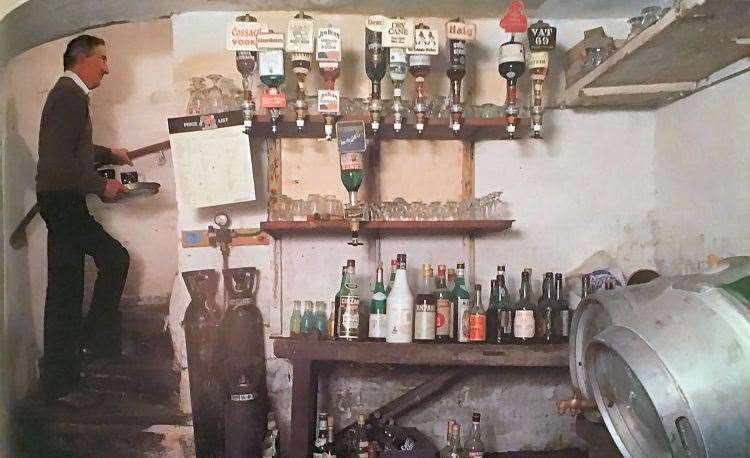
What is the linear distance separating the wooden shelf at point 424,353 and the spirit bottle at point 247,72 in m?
0.67

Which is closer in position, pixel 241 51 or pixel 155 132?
pixel 241 51

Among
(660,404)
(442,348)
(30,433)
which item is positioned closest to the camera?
(660,404)

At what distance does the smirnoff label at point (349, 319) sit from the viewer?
199 cm

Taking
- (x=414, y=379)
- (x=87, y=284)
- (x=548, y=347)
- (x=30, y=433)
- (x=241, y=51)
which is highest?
(x=241, y=51)

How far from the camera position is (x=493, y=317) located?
6.90 ft

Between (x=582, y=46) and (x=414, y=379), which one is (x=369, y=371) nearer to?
(x=414, y=379)

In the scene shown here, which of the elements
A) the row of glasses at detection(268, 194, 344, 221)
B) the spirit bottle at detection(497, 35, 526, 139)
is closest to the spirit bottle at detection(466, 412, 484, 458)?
the row of glasses at detection(268, 194, 344, 221)

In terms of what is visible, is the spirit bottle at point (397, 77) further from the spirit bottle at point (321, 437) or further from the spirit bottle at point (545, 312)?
the spirit bottle at point (321, 437)

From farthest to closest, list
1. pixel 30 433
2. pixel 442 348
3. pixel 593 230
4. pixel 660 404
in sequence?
pixel 593 230 → pixel 30 433 → pixel 442 348 → pixel 660 404

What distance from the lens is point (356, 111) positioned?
2.03 metres

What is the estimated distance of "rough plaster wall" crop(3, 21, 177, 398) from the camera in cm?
212

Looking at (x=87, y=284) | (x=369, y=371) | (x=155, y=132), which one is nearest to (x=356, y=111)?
(x=155, y=132)

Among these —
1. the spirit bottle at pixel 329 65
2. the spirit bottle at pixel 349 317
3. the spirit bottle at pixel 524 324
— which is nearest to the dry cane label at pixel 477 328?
the spirit bottle at pixel 524 324

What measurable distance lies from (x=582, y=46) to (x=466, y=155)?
19.6 inches
